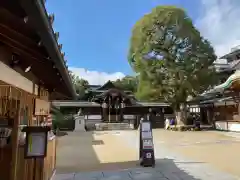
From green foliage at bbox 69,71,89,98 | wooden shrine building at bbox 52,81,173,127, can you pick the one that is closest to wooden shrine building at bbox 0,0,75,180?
wooden shrine building at bbox 52,81,173,127

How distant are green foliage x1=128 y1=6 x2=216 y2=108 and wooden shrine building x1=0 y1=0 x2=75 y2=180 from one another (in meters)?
18.5

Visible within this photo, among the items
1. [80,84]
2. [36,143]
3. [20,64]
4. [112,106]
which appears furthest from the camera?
[80,84]

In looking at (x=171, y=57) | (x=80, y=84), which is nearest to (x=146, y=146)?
(x=171, y=57)

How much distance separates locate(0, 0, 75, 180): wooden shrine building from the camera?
2.12m

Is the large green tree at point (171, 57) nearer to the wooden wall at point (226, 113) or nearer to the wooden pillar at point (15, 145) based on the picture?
the wooden wall at point (226, 113)

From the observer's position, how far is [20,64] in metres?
4.29

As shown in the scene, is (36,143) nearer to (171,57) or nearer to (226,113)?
(171,57)

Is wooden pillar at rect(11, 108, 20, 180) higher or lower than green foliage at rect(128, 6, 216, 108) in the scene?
lower

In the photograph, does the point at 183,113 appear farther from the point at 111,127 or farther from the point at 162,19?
the point at 162,19

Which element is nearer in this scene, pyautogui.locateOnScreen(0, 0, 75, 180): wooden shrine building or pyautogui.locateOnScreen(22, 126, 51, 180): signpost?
pyautogui.locateOnScreen(0, 0, 75, 180): wooden shrine building

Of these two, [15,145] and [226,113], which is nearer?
[15,145]

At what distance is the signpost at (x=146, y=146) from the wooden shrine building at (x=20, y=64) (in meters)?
3.46

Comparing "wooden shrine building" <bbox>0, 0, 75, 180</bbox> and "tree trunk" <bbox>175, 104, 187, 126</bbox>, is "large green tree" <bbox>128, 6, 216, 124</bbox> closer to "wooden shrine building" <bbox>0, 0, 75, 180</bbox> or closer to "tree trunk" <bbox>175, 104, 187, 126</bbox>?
"tree trunk" <bbox>175, 104, 187, 126</bbox>

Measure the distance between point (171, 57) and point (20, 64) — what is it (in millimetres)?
20408
